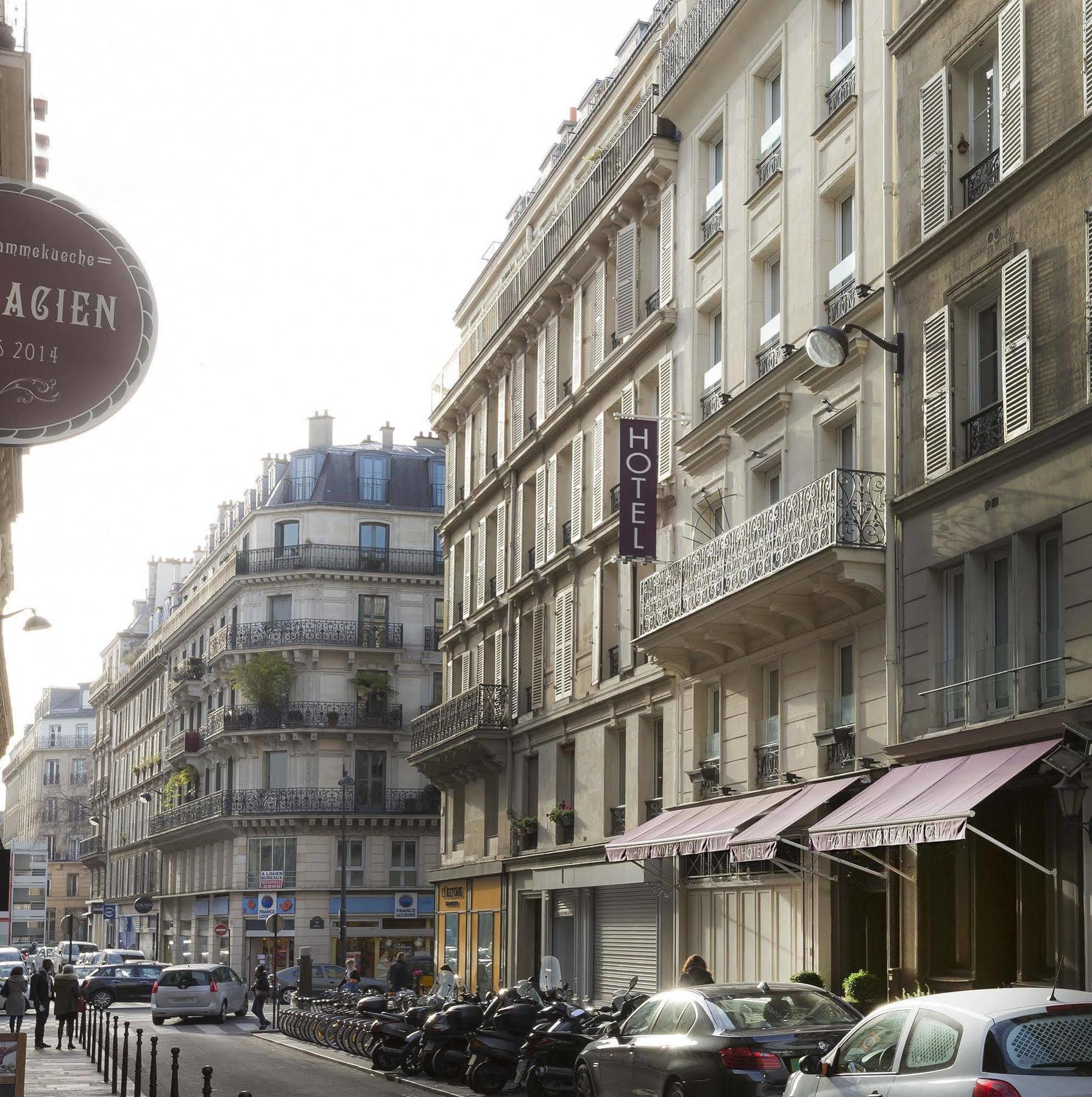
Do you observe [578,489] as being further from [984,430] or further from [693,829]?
[984,430]

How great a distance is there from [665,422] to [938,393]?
10.3 m

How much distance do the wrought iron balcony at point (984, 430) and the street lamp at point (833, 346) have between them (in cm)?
186

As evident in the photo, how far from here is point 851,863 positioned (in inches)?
862

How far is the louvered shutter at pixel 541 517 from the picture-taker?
39188mm

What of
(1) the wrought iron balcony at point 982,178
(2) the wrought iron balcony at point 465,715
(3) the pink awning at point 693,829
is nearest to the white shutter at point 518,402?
(2) the wrought iron balcony at point 465,715

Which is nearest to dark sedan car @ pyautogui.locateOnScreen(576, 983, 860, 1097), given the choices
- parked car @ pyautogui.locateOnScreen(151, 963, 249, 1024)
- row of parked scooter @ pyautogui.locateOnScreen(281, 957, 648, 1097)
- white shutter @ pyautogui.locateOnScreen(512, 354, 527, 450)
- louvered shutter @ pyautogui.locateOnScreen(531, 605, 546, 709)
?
row of parked scooter @ pyautogui.locateOnScreen(281, 957, 648, 1097)

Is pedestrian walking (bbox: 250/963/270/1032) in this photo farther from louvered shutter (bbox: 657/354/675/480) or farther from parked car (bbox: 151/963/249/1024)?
louvered shutter (bbox: 657/354/675/480)

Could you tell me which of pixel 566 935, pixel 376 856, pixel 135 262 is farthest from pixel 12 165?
pixel 376 856

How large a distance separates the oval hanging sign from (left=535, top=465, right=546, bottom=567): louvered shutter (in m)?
28.9

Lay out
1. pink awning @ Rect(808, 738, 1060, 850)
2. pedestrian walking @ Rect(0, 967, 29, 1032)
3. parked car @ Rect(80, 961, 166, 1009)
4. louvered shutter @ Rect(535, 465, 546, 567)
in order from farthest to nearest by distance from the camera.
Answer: parked car @ Rect(80, 961, 166, 1009) < louvered shutter @ Rect(535, 465, 546, 567) < pedestrian walking @ Rect(0, 967, 29, 1032) < pink awning @ Rect(808, 738, 1060, 850)

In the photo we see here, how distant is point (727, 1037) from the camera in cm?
1520

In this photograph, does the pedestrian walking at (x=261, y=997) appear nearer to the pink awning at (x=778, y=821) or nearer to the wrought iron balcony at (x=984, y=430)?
the pink awning at (x=778, y=821)

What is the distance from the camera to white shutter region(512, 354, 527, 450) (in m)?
42.1

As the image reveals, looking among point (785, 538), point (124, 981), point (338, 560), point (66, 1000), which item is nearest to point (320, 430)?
point (338, 560)
